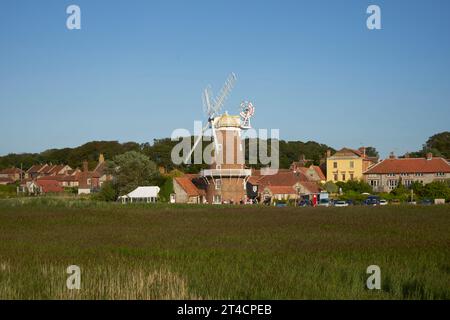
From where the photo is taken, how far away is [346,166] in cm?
8944

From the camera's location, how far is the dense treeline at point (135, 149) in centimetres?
11694

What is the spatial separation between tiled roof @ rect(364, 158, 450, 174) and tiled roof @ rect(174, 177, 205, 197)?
28.3 metres

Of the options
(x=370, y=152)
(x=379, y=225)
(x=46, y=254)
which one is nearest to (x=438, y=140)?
(x=370, y=152)

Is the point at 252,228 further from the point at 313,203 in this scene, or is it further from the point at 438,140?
the point at 438,140

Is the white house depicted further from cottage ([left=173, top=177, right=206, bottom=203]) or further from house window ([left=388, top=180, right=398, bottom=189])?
house window ([left=388, top=180, right=398, bottom=189])

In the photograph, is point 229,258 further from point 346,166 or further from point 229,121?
point 346,166

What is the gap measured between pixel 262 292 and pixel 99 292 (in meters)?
3.70

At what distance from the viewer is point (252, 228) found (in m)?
31.0

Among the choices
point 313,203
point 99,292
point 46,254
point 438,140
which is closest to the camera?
point 99,292

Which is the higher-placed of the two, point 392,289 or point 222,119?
point 222,119

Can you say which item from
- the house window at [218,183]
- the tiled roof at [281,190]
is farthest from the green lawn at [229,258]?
the tiled roof at [281,190]

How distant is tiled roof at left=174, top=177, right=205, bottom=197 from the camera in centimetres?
6769

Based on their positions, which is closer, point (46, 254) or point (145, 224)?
point (46, 254)

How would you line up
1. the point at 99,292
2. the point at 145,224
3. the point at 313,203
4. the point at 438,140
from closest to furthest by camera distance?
the point at 99,292, the point at 145,224, the point at 313,203, the point at 438,140
